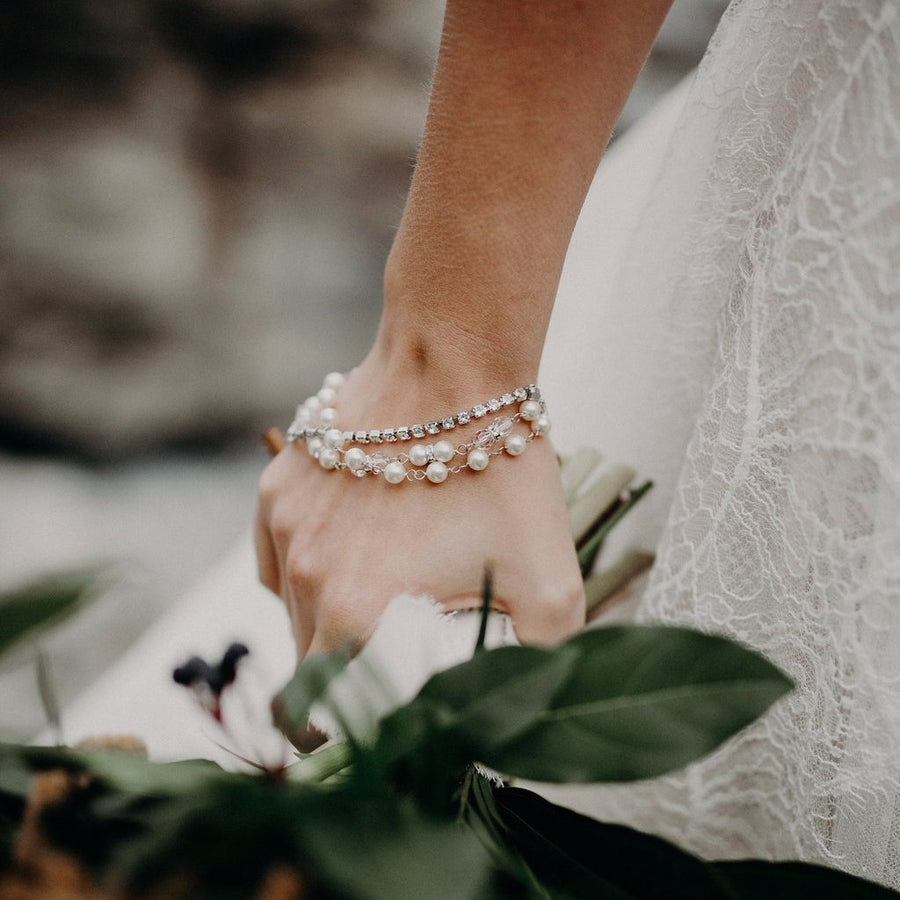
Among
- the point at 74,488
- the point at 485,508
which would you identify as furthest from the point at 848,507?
the point at 74,488

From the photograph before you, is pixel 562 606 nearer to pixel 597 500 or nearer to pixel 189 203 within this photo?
pixel 597 500

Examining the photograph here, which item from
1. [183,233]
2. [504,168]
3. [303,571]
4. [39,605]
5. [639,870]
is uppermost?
[183,233]

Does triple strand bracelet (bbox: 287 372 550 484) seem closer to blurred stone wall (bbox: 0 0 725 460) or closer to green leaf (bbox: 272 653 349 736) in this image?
green leaf (bbox: 272 653 349 736)

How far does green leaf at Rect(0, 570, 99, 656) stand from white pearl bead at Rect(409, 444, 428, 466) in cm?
30

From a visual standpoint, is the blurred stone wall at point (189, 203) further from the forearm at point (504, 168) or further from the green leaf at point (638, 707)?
the green leaf at point (638, 707)

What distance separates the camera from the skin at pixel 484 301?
1.53 feet

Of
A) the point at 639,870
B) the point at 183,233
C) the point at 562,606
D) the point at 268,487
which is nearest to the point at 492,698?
the point at 639,870

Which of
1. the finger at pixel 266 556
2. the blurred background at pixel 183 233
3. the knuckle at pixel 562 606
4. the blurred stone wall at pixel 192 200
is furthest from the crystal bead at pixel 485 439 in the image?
the blurred stone wall at pixel 192 200

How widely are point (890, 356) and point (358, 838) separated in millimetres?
350

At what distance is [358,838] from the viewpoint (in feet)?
0.68

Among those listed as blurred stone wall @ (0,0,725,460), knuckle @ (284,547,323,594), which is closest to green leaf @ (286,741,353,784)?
knuckle @ (284,547,323,594)

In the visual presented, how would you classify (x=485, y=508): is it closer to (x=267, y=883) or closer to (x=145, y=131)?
(x=267, y=883)

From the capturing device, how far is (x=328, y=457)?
0.58m

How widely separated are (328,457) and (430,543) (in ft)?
0.37
